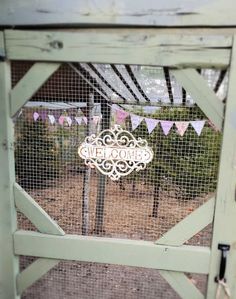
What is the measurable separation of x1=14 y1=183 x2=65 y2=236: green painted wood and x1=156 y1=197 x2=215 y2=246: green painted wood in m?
0.54

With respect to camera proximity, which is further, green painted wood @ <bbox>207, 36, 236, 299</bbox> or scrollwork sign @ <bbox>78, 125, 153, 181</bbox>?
scrollwork sign @ <bbox>78, 125, 153, 181</bbox>

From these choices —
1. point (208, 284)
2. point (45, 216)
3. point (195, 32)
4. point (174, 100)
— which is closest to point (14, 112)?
point (45, 216)

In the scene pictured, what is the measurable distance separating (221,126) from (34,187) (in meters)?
0.96

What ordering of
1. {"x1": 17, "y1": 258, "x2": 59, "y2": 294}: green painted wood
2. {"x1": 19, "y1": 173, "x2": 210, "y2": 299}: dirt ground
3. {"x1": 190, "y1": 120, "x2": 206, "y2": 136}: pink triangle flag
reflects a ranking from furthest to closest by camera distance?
{"x1": 17, "y1": 258, "x2": 59, "y2": 294}: green painted wood
{"x1": 19, "y1": 173, "x2": 210, "y2": 299}: dirt ground
{"x1": 190, "y1": 120, "x2": 206, "y2": 136}: pink triangle flag

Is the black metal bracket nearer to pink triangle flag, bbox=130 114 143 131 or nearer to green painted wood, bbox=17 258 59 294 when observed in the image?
pink triangle flag, bbox=130 114 143 131

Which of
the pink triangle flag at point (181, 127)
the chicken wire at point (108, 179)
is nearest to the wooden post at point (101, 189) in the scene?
the chicken wire at point (108, 179)

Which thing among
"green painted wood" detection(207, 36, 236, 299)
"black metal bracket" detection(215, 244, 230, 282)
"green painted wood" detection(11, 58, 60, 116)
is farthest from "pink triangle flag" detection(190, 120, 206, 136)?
"green painted wood" detection(11, 58, 60, 116)

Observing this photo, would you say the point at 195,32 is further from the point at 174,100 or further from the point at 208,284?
the point at 208,284

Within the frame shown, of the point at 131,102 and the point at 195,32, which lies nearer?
the point at 195,32

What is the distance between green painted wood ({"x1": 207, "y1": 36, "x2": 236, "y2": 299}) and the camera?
1372 mm

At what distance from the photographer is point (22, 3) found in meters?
1.40

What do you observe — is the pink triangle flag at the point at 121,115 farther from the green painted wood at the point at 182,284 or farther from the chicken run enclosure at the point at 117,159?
the green painted wood at the point at 182,284

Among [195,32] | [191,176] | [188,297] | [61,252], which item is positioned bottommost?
[188,297]

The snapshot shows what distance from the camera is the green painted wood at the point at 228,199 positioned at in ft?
4.50
